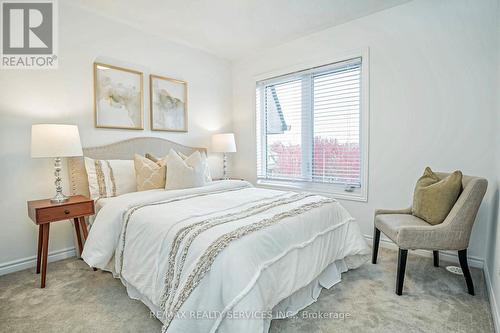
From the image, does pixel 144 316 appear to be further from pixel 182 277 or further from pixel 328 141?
pixel 328 141

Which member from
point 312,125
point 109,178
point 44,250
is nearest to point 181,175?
point 109,178

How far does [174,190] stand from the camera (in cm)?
259

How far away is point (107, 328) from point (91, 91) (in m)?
2.36

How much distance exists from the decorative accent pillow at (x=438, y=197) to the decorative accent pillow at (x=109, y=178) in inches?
107

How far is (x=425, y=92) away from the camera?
265 cm

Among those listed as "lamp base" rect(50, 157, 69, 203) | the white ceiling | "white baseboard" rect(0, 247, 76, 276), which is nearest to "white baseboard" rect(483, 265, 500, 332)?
the white ceiling

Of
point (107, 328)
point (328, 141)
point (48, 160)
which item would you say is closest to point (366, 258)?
point (328, 141)

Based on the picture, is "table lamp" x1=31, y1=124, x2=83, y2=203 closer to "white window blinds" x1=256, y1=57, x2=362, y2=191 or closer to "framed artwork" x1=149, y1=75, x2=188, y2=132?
"framed artwork" x1=149, y1=75, x2=188, y2=132

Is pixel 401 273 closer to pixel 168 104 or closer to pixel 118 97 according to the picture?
pixel 168 104

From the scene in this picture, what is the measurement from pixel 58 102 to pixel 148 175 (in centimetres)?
114

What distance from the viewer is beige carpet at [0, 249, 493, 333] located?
1642 millimetres

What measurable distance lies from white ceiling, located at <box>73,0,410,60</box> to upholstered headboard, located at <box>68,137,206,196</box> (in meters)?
1.37

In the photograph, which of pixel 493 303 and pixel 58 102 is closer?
pixel 493 303

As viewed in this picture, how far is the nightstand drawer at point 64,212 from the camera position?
215 centimetres
